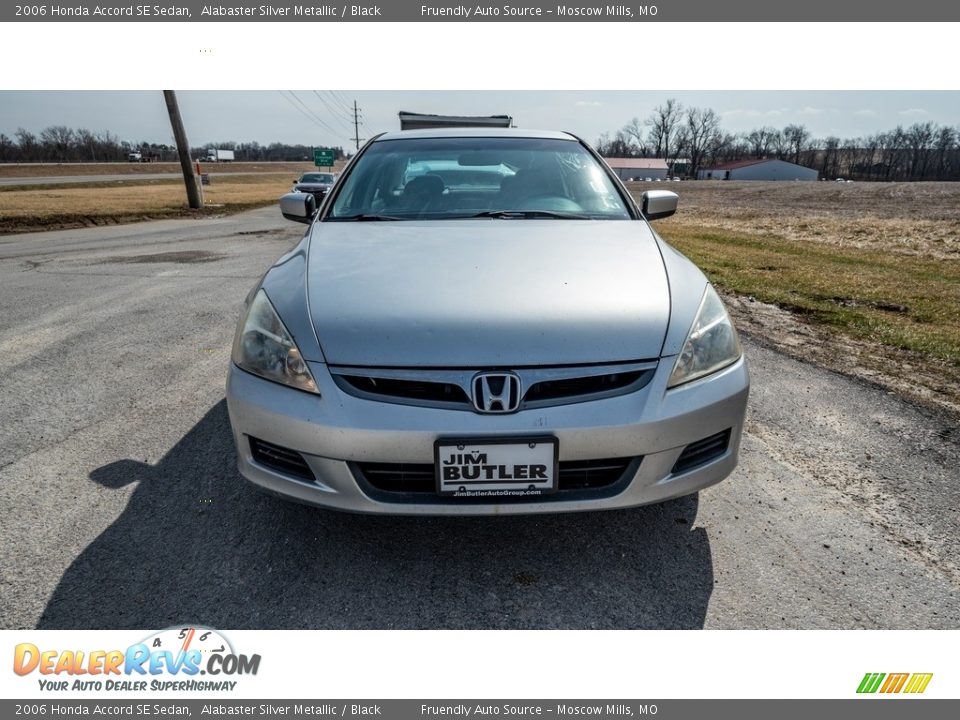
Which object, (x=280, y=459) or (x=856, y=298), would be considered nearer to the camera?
(x=280, y=459)

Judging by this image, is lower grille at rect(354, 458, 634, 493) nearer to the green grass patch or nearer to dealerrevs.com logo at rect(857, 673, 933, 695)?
dealerrevs.com logo at rect(857, 673, 933, 695)

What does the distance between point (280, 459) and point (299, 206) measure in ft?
6.20

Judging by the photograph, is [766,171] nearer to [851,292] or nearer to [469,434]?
[851,292]

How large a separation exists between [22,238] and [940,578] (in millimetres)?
15111

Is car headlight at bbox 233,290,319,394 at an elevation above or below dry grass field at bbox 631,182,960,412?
above

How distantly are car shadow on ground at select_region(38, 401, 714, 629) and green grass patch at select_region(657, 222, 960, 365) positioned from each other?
134 inches

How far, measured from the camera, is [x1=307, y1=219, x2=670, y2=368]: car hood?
1.89 meters

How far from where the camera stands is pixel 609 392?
73.9 inches

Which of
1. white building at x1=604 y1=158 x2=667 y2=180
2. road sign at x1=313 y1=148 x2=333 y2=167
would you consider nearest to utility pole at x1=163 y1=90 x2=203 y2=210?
road sign at x1=313 y1=148 x2=333 y2=167

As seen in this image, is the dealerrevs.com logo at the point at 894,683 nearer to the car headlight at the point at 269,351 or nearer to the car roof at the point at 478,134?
the car headlight at the point at 269,351

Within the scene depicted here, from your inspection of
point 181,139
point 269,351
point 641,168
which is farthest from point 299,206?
point 641,168

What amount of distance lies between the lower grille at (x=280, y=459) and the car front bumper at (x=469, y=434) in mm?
20

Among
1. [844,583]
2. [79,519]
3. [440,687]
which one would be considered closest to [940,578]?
[844,583]

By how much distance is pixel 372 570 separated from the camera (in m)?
2.04
